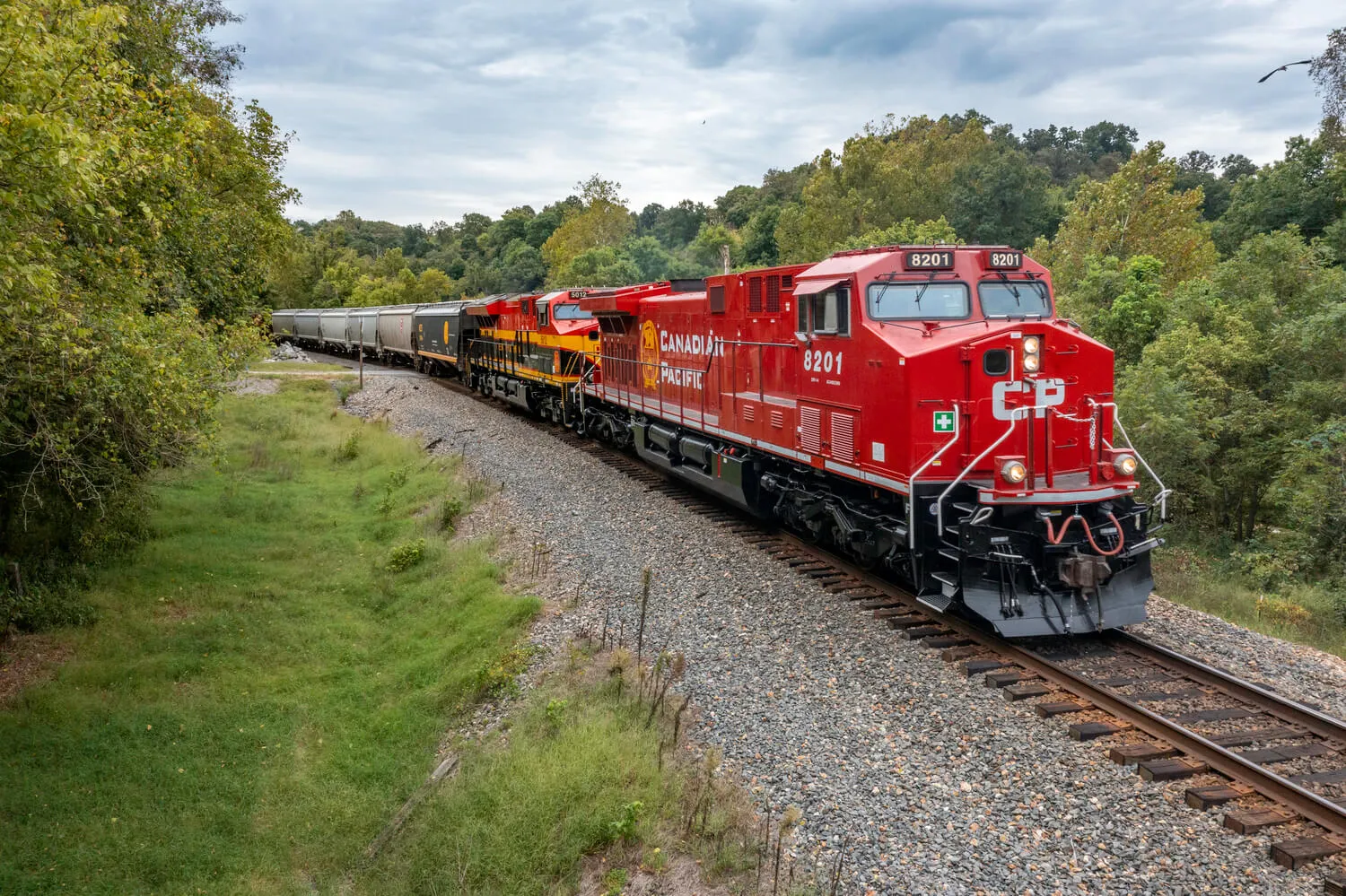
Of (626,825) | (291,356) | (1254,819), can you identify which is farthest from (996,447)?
(291,356)

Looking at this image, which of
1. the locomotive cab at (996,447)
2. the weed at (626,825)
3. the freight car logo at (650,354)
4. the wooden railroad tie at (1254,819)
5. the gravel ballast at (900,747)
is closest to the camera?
the gravel ballast at (900,747)

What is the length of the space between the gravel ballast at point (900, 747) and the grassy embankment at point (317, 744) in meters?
0.72

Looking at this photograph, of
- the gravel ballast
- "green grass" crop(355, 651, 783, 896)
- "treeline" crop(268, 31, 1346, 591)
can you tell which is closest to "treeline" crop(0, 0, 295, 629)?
"green grass" crop(355, 651, 783, 896)

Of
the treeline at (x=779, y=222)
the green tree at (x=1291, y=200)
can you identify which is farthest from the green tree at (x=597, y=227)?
the green tree at (x=1291, y=200)

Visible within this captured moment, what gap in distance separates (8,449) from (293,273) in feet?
247

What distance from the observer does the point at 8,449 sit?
10.3 meters

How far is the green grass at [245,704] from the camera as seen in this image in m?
7.96

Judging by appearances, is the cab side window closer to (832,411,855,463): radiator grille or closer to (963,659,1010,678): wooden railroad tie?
(832,411,855,463): radiator grille

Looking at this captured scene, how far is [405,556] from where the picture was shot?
47.5ft

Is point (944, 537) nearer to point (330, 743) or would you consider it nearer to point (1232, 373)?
point (330, 743)

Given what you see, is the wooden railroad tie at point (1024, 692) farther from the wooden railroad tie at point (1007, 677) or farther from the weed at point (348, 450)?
the weed at point (348, 450)

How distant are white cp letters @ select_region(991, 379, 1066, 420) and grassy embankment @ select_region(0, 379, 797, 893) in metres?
4.64

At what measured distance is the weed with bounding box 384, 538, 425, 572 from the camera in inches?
566

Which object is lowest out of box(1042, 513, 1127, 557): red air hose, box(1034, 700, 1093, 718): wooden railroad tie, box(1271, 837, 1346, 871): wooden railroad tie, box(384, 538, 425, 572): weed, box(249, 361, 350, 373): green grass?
box(384, 538, 425, 572): weed
